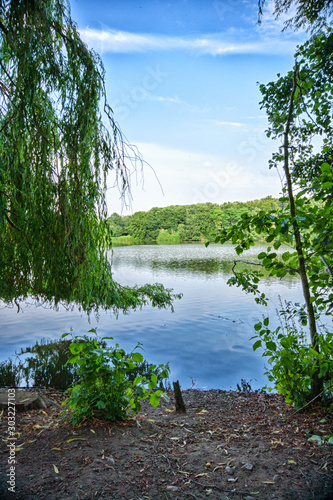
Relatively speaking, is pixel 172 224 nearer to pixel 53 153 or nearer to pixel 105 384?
pixel 53 153

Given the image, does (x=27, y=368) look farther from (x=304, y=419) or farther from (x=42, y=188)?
(x=304, y=419)

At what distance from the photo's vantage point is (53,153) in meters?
2.91

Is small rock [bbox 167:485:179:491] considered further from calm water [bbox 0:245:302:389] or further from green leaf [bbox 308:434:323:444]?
calm water [bbox 0:245:302:389]

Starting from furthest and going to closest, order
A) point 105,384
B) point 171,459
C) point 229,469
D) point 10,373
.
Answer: point 10,373 < point 105,384 < point 171,459 < point 229,469

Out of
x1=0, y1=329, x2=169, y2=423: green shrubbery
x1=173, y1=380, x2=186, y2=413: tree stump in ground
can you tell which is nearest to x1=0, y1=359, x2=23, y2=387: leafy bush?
x1=173, y1=380, x2=186, y2=413: tree stump in ground

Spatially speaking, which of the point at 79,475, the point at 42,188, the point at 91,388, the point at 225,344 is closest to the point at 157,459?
the point at 79,475

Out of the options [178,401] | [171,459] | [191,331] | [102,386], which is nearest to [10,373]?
[178,401]

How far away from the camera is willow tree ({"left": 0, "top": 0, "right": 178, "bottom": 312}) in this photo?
2.53 m

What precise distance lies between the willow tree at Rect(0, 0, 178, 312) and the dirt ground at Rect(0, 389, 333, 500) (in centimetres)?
130

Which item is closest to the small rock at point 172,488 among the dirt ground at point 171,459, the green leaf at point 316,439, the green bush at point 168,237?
the dirt ground at point 171,459

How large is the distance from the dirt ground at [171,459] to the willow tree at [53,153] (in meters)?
1.30

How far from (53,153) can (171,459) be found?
9.05 feet

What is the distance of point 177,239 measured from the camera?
50781 millimetres

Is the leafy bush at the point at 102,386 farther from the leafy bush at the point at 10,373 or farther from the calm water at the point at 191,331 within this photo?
the calm water at the point at 191,331
